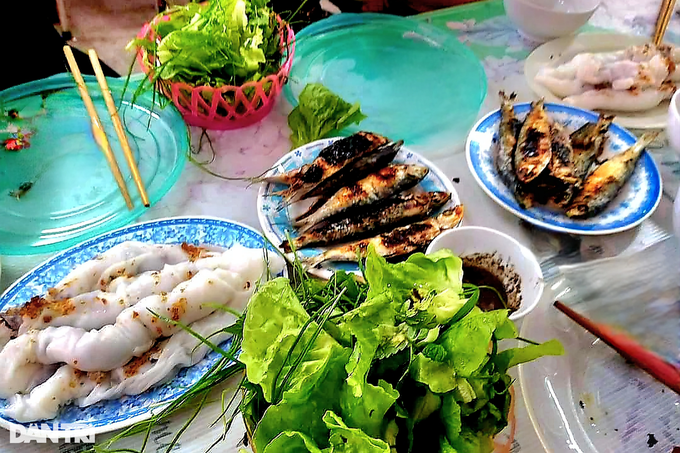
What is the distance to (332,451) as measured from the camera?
1.76 feet

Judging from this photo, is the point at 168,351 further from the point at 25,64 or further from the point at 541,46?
the point at 25,64

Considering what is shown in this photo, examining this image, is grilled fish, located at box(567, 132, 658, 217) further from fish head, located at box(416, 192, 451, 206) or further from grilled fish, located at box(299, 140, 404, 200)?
grilled fish, located at box(299, 140, 404, 200)

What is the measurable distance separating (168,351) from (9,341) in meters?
0.24

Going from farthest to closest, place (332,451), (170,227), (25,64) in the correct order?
1. (25,64)
2. (170,227)
3. (332,451)

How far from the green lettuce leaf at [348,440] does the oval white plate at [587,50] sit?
112 centimetres

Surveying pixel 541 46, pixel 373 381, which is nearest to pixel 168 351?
pixel 373 381

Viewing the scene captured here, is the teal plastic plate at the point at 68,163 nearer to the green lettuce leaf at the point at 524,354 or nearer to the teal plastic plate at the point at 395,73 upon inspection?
the teal plastic plate at the point at 395,73

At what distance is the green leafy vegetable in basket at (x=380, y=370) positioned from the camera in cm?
56

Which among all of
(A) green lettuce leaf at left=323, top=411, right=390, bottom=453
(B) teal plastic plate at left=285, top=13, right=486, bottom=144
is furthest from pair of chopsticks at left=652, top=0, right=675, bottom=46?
(A) green lettuce leaf at left=323, top=411, right=390, bottom=453

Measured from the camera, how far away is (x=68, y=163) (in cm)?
121

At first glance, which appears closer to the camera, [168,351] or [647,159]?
[168,351]

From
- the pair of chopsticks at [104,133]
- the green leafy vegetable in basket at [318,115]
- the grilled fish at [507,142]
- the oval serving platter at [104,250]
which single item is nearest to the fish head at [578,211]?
the grilled fish at [507,142]

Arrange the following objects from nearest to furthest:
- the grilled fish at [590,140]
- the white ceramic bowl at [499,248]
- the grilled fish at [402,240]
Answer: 1. the white ceramic bowl at [499,248]
2. the grilled fish at [402,240]
3. the grilled fish at [590,140]

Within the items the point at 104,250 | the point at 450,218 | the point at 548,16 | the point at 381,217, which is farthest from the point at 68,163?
the point at 548,16
